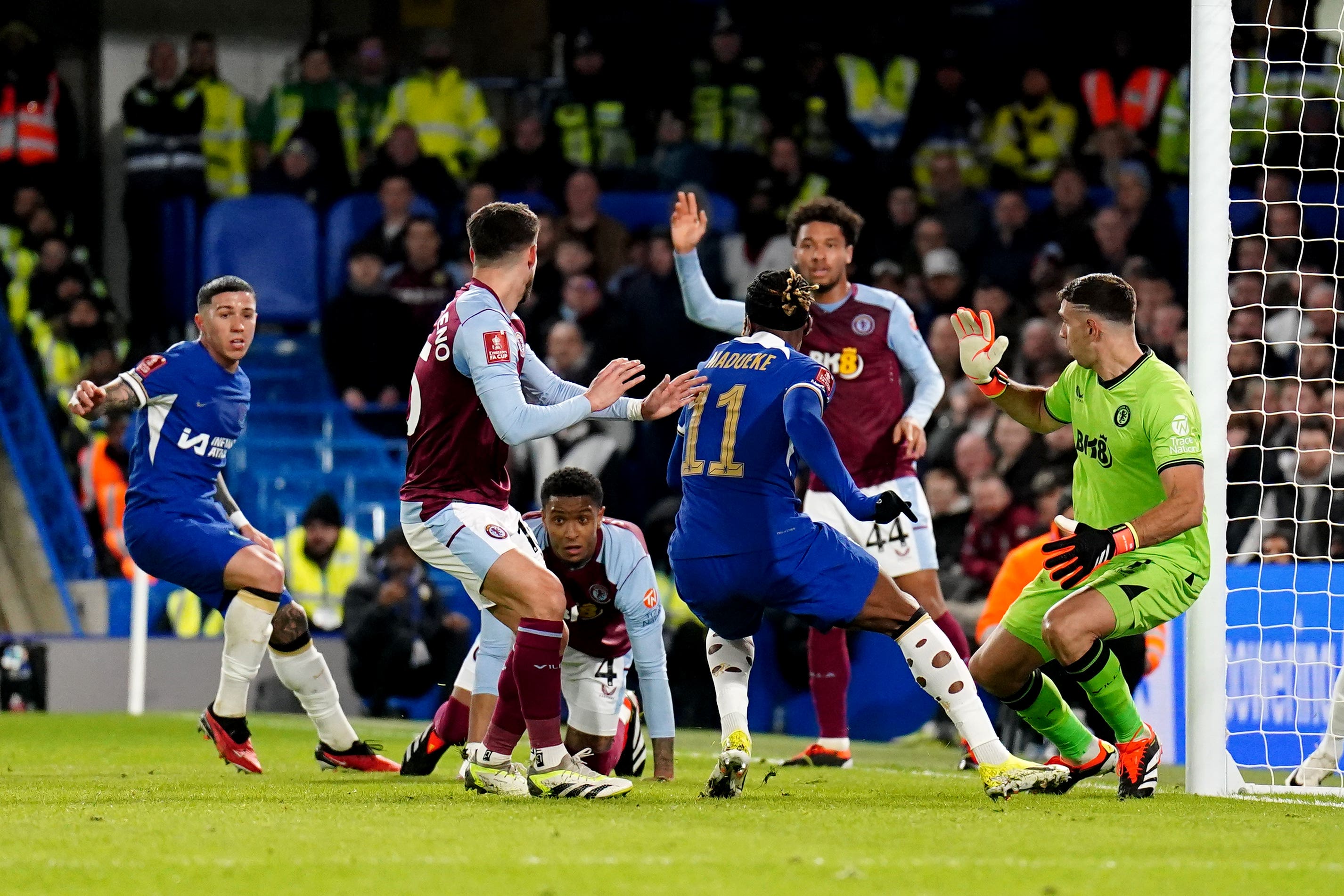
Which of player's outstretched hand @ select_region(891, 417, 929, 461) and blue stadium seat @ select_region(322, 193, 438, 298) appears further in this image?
blue stadium seat @ select_region(322, 193, 438, 298)

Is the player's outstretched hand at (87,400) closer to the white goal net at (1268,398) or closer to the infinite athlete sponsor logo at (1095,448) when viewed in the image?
the infinite athlete sponsor logo at (1095,448)

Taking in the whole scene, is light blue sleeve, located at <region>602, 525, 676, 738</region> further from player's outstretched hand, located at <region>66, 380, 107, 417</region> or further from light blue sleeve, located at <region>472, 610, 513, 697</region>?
player's outstretched hand, located at <region>66, 380, 107, 417</region>

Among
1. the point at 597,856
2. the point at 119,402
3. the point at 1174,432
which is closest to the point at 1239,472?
the point at 1174,432

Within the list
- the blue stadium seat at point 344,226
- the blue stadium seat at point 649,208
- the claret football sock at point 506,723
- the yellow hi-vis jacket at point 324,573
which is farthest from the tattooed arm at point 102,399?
the blue stadium seat at point 649,208

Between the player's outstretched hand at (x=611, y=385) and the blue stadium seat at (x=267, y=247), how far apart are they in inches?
398

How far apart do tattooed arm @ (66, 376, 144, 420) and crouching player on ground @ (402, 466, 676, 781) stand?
1.67 m

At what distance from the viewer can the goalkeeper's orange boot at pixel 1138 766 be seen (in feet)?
20.3

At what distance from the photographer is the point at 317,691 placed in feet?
24.1

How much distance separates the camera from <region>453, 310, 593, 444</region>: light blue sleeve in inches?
224

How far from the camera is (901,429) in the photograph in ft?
25.4

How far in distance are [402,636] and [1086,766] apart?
594 centimetres

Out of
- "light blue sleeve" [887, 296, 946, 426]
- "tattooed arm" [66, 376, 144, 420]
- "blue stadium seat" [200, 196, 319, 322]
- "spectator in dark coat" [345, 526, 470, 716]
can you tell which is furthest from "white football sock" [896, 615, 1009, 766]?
"blue stadium seat" [200, 196, 319, 322]

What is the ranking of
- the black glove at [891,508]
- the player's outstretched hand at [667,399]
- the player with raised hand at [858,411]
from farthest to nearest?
the player with raised hand at [858,411] → the player's outstretched hand at [667,399] → the black glove at [891,508]

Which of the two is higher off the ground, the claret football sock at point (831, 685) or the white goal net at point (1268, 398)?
the white goal net at point (1268, 398)
